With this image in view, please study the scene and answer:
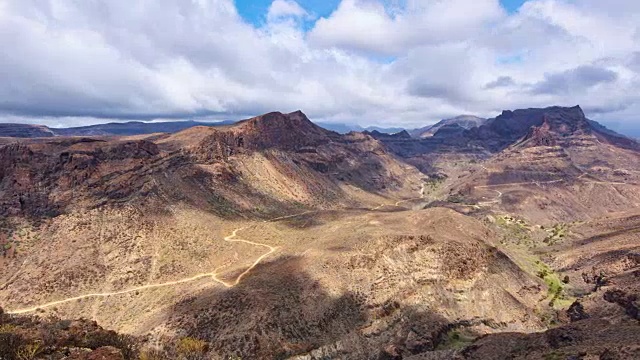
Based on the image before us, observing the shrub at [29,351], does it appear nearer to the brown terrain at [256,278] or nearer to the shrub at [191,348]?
the brown terrain at [256,278]

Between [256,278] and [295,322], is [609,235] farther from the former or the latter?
[256,278]

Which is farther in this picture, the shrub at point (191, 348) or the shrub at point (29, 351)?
the shrub at point (191, 348)

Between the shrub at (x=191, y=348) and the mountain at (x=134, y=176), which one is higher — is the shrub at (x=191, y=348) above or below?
below

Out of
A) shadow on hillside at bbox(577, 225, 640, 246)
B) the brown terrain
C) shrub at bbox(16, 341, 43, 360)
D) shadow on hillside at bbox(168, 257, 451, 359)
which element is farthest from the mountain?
shadow on hillside at bbox(577, 225, 640, 246)

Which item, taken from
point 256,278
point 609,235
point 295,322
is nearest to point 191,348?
point 295,322

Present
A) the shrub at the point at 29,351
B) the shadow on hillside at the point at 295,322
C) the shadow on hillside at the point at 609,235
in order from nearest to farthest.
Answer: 1. the shrub at the point at 29,351
2. the shadow on hillside at the point at 295,322
3. the shadow on hillside at the point at 609,235

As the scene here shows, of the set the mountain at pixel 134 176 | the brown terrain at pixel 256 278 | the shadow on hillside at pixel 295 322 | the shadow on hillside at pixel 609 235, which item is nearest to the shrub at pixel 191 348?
the brown terrain at pixel 256 278

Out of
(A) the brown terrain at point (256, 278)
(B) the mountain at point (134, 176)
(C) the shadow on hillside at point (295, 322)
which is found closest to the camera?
(A) the brown terrain at point (256, 278)

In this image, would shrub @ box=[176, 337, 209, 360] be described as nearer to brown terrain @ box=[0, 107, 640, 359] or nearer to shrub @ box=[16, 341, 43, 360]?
brown terrain @ box=[0, 107, 640, 359]

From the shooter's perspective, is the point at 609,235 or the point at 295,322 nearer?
the point at 295,322
